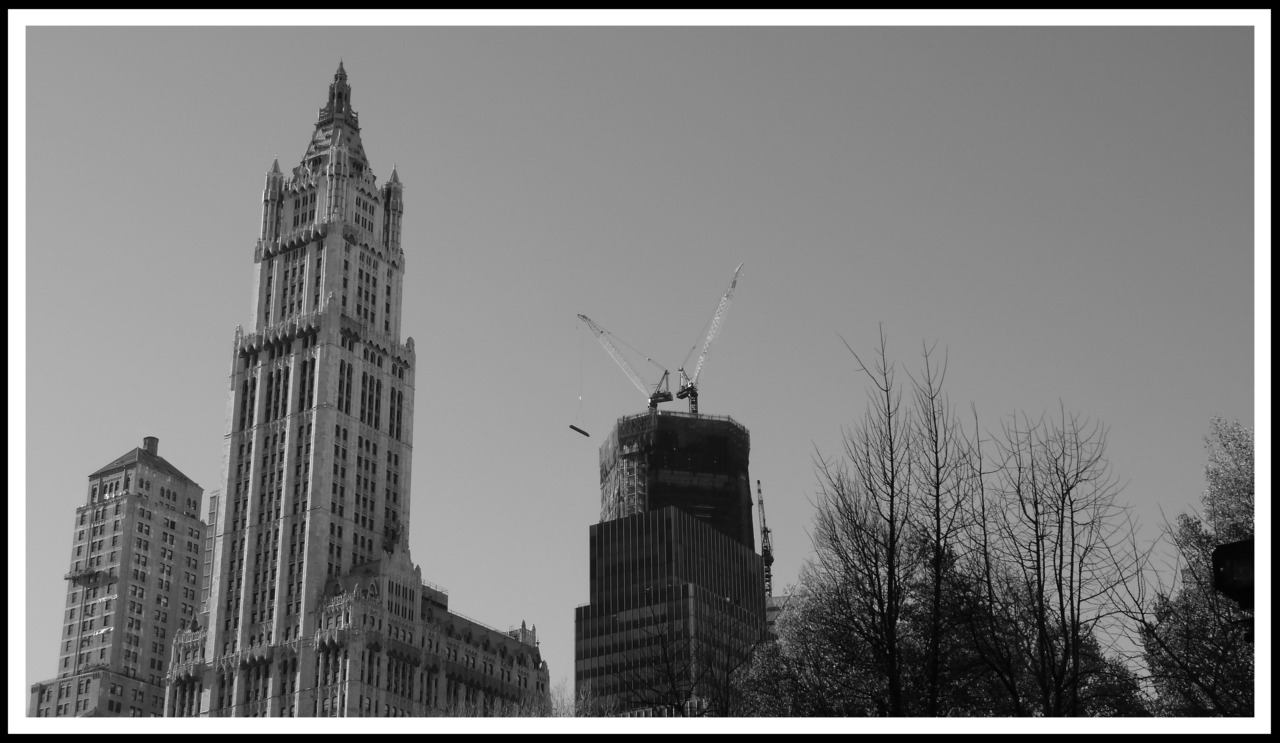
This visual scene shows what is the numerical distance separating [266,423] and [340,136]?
129ft

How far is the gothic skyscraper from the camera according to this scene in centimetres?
15800

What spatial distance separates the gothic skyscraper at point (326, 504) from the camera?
518ft

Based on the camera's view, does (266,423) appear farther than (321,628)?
Yes

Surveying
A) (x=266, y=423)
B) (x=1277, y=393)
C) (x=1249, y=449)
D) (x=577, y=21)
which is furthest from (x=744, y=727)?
(x=266, y=423)

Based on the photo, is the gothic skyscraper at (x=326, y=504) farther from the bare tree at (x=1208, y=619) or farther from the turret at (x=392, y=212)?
the bare tree at (x=1208, y=619)

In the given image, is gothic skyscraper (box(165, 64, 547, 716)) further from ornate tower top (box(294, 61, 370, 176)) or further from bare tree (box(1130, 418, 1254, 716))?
bare tree (box(1130, 418, 1254, 716))

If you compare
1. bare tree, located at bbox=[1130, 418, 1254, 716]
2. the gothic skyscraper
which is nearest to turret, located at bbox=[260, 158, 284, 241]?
the gothic skyscraper

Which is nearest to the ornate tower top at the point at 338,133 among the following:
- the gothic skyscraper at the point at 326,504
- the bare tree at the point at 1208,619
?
the gothic skyscraper at the point at 326,504

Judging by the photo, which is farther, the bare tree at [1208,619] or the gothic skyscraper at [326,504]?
the gothic skyscraper at [326,504]

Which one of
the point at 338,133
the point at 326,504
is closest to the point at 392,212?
the point at 338,133

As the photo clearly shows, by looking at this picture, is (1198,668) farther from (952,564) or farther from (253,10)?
(253,10)

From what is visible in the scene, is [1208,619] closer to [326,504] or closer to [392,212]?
[326,504]

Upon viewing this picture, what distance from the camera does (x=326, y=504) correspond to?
6447 inches

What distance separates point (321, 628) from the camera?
518ft
